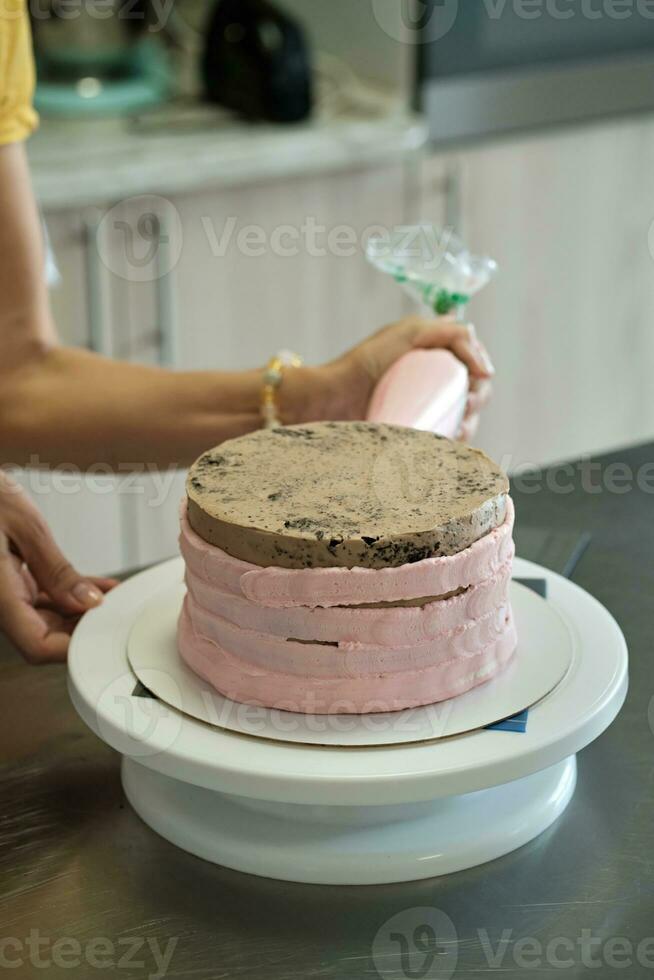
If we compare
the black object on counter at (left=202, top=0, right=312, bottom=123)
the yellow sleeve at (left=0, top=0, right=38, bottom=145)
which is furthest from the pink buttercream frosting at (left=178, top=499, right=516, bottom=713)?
the black object on counter at (left=202, top=0, right=312, bottom=123)

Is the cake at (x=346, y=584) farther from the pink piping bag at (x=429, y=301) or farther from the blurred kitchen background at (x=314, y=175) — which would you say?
the blurred kitchen background at (x=314, y=175)

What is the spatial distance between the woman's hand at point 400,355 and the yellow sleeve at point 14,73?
14.6 inches

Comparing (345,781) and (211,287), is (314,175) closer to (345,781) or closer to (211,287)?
(211,287)

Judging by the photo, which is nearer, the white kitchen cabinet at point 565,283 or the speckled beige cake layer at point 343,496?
the speckled beige cake layer at point 343,496

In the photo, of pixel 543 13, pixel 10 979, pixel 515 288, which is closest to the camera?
pixel 10 979

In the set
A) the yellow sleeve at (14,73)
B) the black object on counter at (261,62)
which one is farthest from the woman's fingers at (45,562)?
the black object on counter at (261,62)

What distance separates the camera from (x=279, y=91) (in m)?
2.04

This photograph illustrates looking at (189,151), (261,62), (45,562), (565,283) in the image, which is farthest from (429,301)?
(565,283)

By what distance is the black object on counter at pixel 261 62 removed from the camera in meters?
2.04

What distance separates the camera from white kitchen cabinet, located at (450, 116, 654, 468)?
2.31 metres

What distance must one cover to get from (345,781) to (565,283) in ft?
6.33

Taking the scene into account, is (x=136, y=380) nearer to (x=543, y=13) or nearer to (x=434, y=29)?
(x=434, y=29)

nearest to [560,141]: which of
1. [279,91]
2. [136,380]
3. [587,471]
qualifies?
[279,91]

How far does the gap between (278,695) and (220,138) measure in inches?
57.9
